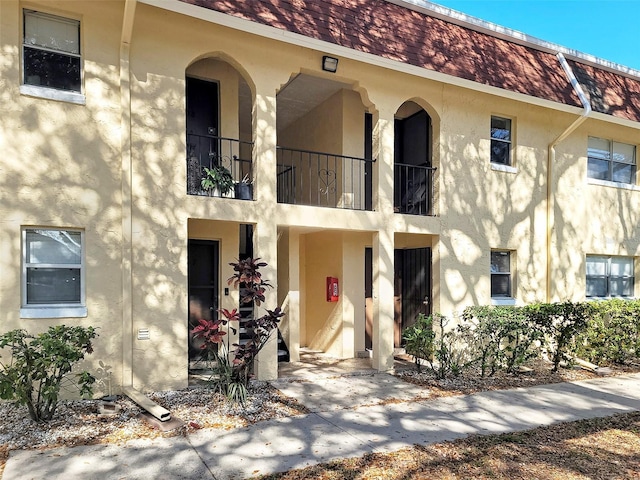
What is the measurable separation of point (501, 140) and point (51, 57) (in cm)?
876

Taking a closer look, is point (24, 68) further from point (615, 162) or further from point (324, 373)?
point (615, 162)

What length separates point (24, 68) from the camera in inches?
243

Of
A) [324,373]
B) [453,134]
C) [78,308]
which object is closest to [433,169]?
[453,134]

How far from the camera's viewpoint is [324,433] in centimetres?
543

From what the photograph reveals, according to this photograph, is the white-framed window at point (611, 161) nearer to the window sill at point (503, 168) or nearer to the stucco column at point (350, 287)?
the window sill at point (503, 168)

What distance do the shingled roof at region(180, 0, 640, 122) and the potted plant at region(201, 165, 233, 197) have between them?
240cm

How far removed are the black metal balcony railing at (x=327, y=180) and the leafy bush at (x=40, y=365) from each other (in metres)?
5.14

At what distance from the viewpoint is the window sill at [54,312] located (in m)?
6.05

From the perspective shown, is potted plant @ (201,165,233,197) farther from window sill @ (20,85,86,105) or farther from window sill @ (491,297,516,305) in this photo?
window sill @ (491,297,516,305)

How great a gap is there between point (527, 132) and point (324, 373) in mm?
7079

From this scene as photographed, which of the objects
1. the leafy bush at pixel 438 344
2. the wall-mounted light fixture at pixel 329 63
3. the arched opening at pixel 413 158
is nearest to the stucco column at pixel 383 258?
the leafy bush at pixel 438 344

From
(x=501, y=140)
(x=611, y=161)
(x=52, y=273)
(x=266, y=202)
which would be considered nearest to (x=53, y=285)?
(x=52, y=273)

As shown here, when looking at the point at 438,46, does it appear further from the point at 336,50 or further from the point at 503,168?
the point at 503,168

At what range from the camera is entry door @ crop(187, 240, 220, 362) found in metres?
8.30
